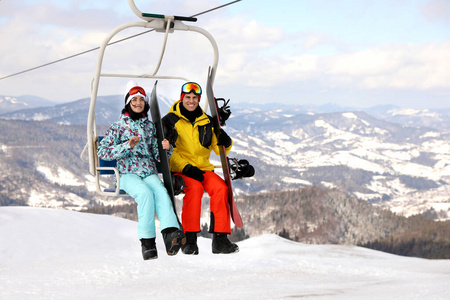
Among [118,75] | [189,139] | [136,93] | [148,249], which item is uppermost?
A: [118,75]

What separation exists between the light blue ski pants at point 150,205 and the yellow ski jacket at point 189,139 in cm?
39

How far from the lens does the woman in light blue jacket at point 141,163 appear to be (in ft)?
17.5

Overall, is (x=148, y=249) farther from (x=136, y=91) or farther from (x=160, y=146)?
(x=136, y=91)

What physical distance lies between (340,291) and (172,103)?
74801 millimetres

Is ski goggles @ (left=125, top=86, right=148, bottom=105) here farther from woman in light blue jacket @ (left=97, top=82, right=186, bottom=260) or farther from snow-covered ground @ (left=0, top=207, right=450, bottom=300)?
snow-covered ground @ (left=0, top=207, right=450, bottom=300)

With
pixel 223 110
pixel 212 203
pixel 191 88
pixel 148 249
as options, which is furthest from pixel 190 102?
pixel 148 249

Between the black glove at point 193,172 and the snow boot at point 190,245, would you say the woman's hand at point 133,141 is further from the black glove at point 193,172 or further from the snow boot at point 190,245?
the snow boot at point 190,245

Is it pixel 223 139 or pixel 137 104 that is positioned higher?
pixel 137 104

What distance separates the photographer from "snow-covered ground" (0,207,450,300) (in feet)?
164

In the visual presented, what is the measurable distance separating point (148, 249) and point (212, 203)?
93 centimetres

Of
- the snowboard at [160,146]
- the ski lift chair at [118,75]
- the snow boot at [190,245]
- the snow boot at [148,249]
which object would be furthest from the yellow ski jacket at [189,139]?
the snow boot at [148,249]

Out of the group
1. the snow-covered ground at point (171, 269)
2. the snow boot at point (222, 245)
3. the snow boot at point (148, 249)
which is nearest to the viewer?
the snow boot at point (148, 249)

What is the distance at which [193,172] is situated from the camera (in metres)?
5.64

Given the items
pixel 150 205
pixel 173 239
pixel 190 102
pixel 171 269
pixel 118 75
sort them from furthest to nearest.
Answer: pixel 171 269
pixel 118 75
pixel 190 102
pixel 150 205
pixel 173 239
